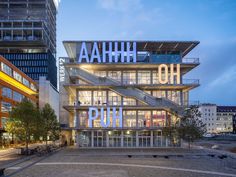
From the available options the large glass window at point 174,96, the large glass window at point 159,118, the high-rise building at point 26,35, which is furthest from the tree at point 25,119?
the high-rise building at point 26,35

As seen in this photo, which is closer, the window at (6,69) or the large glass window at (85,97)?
the large glass window at (85,97)

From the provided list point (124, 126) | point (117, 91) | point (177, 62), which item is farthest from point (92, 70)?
point (177, 62)

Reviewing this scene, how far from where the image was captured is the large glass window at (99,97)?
214 ft

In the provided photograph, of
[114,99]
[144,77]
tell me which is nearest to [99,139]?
[114,99]

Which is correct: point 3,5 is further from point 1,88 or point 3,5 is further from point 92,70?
point 92,70

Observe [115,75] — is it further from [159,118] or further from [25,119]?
[25,119]

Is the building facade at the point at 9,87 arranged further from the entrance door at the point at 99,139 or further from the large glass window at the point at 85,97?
the entrance door at the point at 99,139

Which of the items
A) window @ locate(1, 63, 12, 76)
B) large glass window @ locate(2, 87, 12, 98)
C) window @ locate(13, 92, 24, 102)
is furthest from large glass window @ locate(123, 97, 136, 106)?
window @ locate(13, 92, 24, 102)

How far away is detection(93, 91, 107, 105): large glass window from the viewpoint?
65.2 m

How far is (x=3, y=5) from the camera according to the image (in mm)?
171125

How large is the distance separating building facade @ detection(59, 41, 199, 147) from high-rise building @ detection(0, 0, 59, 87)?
355ft

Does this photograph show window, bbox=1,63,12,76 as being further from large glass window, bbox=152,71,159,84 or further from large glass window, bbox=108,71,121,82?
large glass window, bbox=152,71,159,84

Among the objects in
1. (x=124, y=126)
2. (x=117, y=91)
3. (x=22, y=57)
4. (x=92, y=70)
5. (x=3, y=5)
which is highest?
(x=3, y=5)

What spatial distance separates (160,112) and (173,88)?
5730 millimetres
